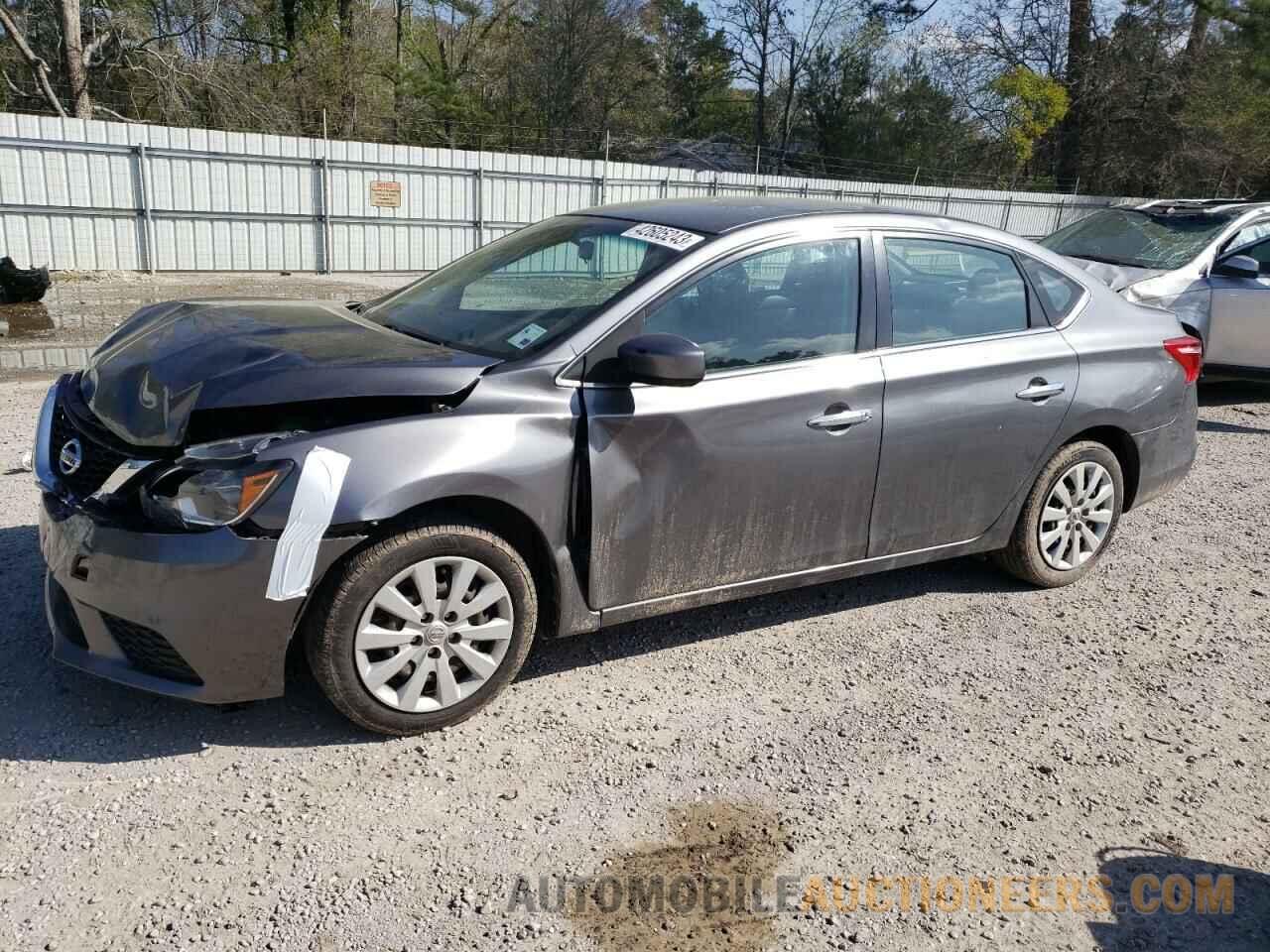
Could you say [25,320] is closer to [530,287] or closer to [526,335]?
[530,287]

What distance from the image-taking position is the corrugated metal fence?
16.5 meters

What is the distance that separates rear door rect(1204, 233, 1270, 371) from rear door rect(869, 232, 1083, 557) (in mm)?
4914

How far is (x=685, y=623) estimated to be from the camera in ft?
14.1

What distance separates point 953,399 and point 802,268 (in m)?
0.84

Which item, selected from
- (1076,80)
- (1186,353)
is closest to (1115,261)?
(1186,353)

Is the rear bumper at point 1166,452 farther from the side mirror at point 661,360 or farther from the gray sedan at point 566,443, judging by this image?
the side mirror at point 661,360

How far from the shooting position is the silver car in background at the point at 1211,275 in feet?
27.2

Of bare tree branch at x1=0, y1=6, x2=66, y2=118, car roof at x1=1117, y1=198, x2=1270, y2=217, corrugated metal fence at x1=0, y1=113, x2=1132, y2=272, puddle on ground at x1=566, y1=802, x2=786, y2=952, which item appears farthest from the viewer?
bare tree branch at x1=0, y1=6, x2=66, y2=118

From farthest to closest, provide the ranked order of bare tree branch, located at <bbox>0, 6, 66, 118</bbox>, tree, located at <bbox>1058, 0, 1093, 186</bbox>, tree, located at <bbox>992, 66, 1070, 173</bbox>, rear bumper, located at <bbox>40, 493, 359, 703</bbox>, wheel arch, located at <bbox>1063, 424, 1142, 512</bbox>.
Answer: tree, located at <bbox>1058, 0, 1093, 186</bbox> < tree, located at <bbox>992, 66, 1070, 173</bbox> < bare tree branch, located at <bbox>0, 6, 66, 118</bbox> < wheel arch, located at <bbox>1063, 424, 1142, 512</bbox> < rear bumper, located at <bbox>40, 493, 359, 703</bbox>

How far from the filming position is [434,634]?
10.5 ft

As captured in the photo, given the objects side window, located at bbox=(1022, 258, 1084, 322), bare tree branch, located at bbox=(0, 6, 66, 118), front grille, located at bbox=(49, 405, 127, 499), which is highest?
bare tree branch, located at bbox=(0, 6, 66, 118)

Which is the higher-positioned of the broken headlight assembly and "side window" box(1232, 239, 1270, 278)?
"side window" box(1232, 239, 1270, 278)

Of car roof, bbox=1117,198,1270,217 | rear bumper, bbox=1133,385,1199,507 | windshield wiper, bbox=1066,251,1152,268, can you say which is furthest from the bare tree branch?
rear bumper, bbox=1133,385,1199,507

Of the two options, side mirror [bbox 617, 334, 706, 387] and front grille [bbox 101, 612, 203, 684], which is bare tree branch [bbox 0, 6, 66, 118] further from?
side mirror [bbox 617, 334, 706, 387]
